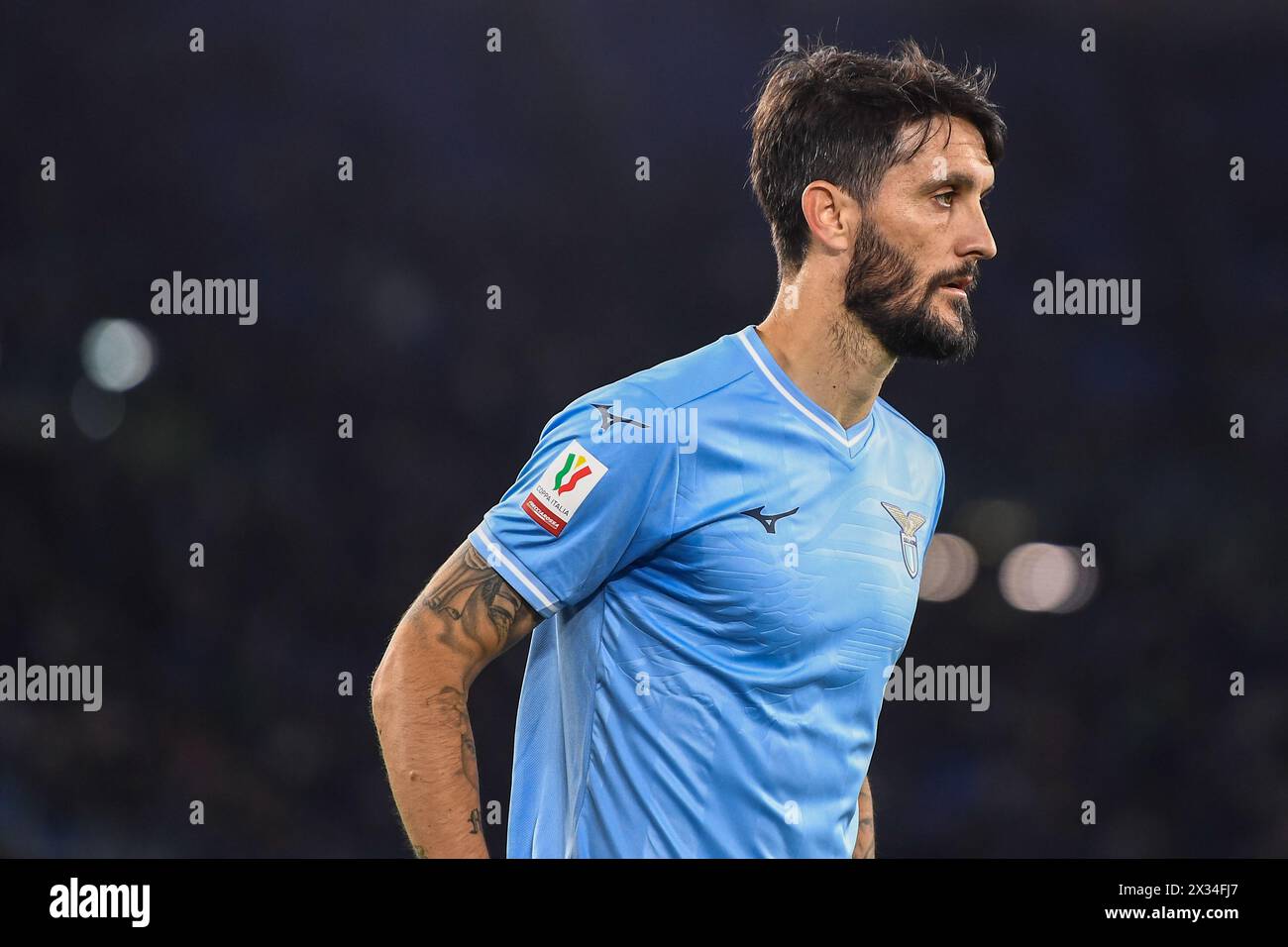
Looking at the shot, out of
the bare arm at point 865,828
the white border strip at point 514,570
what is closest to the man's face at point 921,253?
the white border strip at point 514,570

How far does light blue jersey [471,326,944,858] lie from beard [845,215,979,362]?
0.25m

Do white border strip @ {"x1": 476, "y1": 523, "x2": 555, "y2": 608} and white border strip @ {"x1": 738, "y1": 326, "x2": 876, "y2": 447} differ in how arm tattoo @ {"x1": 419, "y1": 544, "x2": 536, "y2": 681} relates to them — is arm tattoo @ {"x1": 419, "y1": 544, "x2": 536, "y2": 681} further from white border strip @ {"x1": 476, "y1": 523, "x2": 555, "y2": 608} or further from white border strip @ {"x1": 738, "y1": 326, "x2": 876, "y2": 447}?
white border strip @ {"x1": 738, "y1": 326, "x2": 876, "y2": 447}

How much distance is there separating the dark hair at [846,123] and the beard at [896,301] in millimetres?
111

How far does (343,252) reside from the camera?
211 inches

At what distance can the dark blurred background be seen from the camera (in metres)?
5.25

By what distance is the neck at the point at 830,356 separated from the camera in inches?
90.4

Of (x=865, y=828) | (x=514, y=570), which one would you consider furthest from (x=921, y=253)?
(x=865, y=828)

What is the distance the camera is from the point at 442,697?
2.04 metres

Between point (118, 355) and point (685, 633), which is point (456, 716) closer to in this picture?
point (685, 633)

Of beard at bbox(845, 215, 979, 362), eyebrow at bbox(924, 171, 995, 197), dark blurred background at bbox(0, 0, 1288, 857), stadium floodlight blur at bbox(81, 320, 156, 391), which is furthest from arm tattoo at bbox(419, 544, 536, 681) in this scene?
stadium floodlight blur at bbox(81, 320, 156, 391)

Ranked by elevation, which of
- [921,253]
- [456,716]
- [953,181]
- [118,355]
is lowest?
[456,716]

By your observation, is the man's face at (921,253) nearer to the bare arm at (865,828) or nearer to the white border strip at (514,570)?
the white border strip at (514,570)

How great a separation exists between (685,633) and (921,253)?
2.50ft
